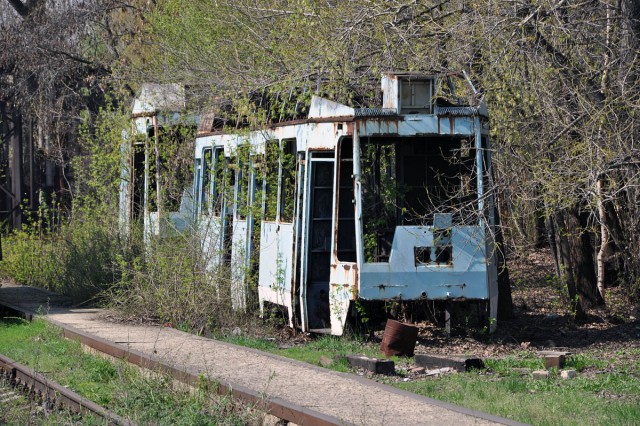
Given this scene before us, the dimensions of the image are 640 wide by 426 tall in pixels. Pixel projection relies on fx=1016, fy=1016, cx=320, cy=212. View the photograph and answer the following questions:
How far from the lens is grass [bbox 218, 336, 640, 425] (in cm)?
859

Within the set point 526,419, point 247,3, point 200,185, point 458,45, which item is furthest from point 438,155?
point 247,3

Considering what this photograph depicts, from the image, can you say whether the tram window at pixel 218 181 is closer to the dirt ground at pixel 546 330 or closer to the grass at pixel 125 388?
the grass at pixel 125 388

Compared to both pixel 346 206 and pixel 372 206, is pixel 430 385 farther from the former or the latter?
pixel 346 206

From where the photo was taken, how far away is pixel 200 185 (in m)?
16.6

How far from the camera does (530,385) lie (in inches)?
402

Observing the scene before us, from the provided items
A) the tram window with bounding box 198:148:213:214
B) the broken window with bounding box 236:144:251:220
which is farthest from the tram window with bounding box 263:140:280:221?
the tram window with bounding box 198:148:213:214

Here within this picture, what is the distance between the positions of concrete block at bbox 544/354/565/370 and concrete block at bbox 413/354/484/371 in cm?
82

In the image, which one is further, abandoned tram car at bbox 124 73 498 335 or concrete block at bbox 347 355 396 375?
abandoned tram car at bbox 124 73 498 335

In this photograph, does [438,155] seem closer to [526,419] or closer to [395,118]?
[395,118]

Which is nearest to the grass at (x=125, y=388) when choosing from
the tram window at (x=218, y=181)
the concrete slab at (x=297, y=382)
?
the concrete slab at (x=297, y=382)

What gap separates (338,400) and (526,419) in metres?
1.61

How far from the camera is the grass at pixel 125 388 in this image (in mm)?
8461

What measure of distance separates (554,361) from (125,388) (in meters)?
4.97

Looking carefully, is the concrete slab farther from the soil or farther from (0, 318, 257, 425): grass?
the soil
